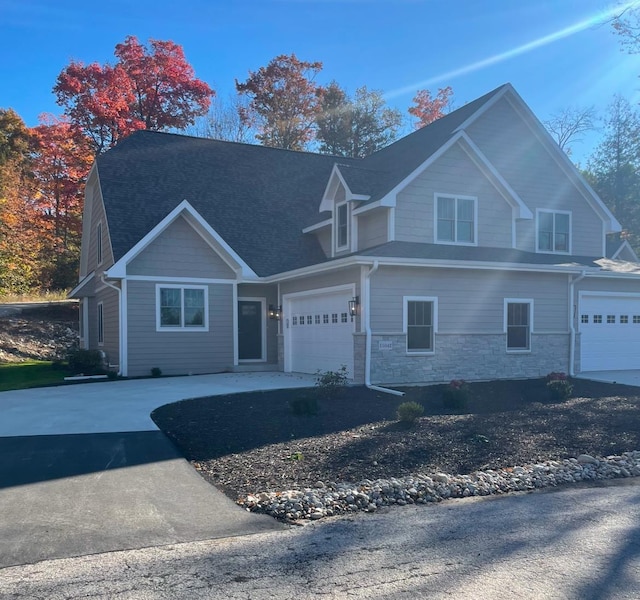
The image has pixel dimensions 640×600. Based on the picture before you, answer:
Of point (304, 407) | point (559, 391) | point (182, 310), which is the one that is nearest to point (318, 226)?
point (182, 310)

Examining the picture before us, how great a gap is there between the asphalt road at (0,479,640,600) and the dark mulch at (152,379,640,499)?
1483 millimetres

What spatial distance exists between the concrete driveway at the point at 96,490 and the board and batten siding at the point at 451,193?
8567mm

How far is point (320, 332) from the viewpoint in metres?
16.5

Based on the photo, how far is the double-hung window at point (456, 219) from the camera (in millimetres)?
16609

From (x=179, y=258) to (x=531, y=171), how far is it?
37.6 feet

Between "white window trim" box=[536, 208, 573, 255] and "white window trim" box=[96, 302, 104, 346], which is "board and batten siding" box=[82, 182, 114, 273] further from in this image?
"white window trim" box=[536, 208, 573, 255]

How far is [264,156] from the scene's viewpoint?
78.4ft

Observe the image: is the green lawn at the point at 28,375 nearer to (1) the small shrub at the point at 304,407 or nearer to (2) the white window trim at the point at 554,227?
(1) the small shrub at the point at 304,407

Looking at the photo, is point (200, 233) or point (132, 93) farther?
point (132, 93)

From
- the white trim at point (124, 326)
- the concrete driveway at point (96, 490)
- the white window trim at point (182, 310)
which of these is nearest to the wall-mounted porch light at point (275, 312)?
the white window trim at point (182, 310)

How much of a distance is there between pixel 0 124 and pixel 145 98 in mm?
10130

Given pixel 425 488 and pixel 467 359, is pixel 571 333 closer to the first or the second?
pixel 467 359

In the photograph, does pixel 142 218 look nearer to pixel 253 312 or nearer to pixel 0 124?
pixel 253 312

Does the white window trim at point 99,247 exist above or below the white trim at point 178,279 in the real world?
above
